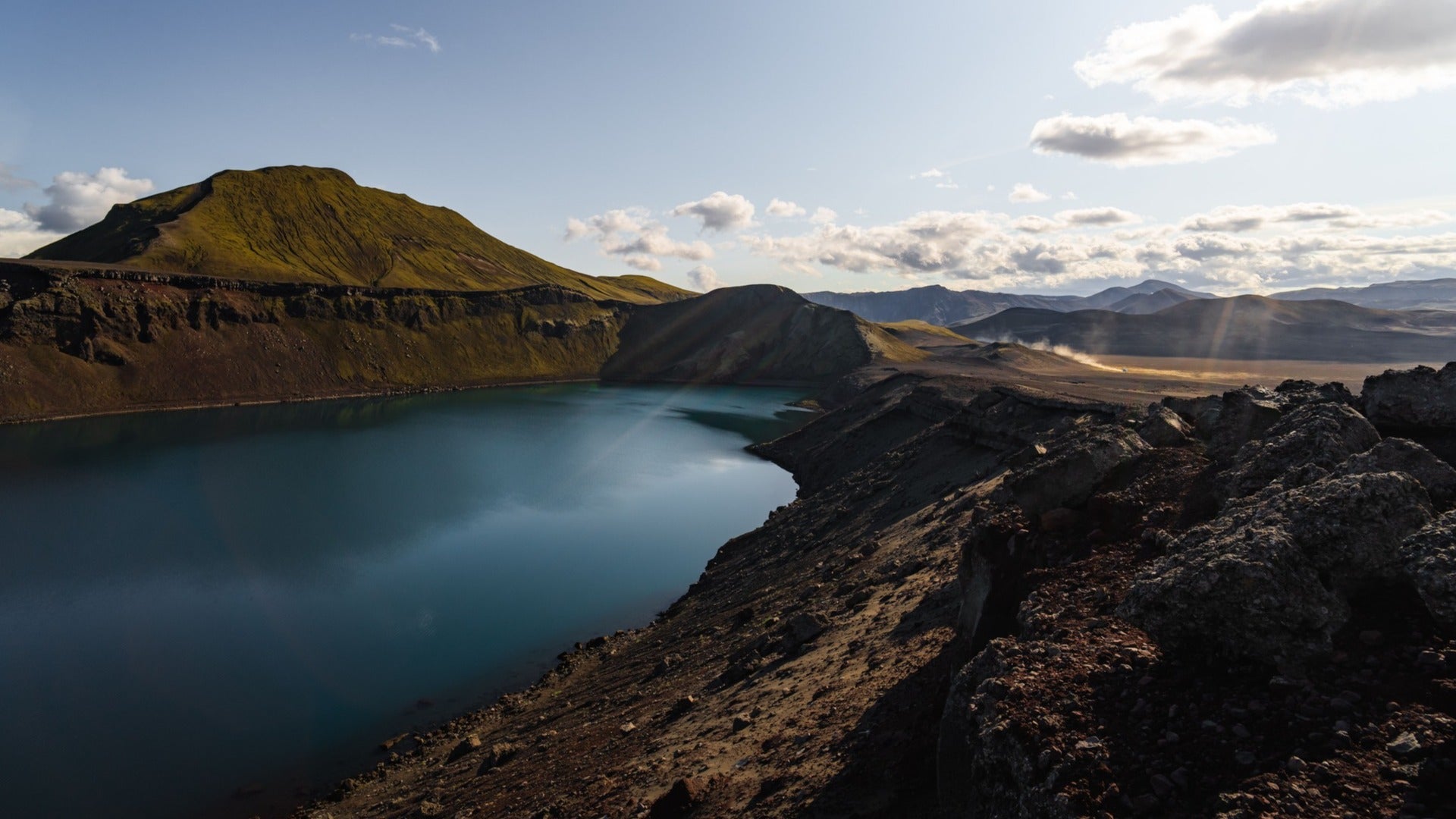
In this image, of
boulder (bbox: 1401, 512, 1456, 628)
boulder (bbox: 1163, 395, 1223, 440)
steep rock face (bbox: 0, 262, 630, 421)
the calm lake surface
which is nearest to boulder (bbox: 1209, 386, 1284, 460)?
boulder (bbox: 1163, 395, 1223, 440)

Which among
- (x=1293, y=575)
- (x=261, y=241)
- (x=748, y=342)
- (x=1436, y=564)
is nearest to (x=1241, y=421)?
(x=1436, y=564)

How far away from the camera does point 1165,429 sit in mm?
14578

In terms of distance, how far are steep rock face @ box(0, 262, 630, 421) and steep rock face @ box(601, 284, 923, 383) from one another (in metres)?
16.1

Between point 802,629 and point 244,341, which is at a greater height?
point 244,341

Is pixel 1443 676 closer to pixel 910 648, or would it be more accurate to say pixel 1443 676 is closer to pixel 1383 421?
pixel 1383 421

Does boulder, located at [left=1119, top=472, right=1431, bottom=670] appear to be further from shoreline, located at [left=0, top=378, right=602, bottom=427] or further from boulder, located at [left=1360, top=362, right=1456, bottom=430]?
shoreline, located at [left=0, top=378, right=602, bottom=427]

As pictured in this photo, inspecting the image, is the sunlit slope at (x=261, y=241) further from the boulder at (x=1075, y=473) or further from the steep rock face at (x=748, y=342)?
the boulder at (x=1075, y=473)

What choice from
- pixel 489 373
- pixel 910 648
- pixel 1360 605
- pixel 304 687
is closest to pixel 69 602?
pixel 304 687

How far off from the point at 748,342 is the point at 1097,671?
158 m

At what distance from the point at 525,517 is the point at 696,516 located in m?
12.8

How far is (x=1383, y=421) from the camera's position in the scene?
11375mm

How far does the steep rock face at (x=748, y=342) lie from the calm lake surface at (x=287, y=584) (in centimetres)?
7858

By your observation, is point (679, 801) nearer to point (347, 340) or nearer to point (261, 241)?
point (347, 340)

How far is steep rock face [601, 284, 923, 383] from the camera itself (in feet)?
500
